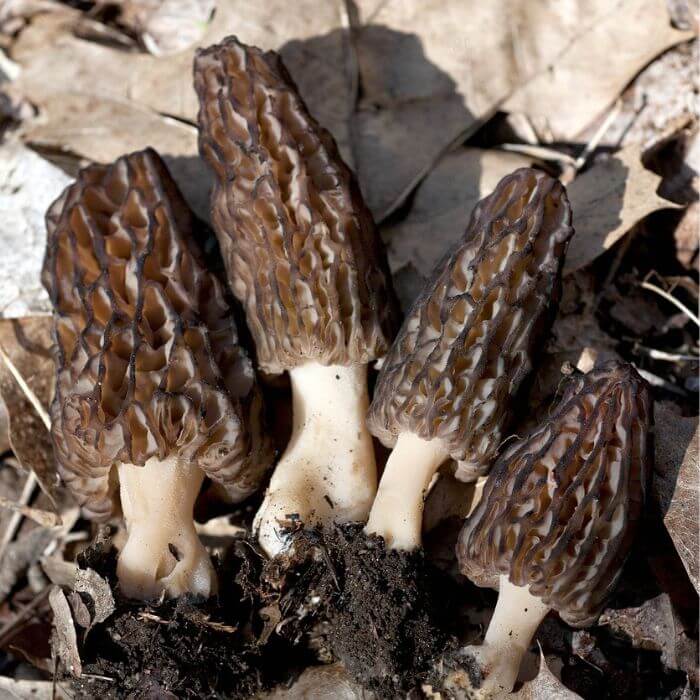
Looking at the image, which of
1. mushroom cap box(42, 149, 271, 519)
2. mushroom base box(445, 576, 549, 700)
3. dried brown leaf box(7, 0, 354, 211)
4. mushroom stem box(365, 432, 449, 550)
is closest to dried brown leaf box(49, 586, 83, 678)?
mushroom cap box(42, 149, 271, 519)

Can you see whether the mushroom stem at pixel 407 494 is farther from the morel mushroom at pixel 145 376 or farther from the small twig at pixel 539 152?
the small twig at pixel 539 152

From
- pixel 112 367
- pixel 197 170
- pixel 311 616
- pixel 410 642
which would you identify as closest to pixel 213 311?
pixel 112 367

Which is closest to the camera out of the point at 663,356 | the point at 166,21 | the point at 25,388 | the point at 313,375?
the point at 313,375

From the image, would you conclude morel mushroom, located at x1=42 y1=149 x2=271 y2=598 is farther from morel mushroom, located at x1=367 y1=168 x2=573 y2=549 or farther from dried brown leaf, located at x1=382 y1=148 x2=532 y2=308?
A: dried brown leaf, located at x1=382 y1=148 x2=532 y2=308

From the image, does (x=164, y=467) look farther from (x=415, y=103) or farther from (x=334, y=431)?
(x=415, y=103)

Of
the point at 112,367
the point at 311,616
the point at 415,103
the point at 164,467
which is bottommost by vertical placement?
the point at 311,616

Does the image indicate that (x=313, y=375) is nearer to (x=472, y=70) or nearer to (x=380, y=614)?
(x=380, y=614)

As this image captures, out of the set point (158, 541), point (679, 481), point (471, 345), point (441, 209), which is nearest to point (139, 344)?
point (158, 541)
